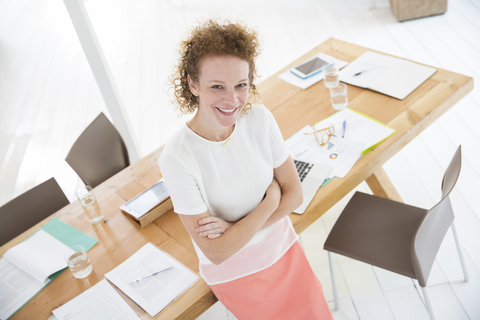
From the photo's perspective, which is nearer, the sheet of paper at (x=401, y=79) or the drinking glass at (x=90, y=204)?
A: the drinking glass at (x=90, y=204)

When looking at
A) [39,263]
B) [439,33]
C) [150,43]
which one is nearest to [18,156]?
[150,43]

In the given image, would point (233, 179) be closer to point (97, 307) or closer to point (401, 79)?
point (97, 307)

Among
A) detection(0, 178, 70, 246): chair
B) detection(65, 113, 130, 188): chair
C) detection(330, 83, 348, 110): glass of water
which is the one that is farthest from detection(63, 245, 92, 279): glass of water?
detection(330, 83, 348, 110): glass of water

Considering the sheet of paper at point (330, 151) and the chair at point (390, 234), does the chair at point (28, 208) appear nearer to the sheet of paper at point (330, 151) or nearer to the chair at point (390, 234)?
the sheet of paper at point (330, 151)

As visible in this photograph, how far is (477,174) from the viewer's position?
2.88 metres

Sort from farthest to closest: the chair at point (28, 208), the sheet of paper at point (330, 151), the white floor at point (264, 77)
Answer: the white floor at point (264, 77) < the chair at point (28, 208) < the sheet of paper at point (330, 151)

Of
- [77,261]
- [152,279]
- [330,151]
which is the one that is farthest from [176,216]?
[330,151]

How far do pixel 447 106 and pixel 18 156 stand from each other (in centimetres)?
362

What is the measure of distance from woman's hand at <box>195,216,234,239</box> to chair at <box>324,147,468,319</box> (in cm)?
64

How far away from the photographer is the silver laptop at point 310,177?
190cm

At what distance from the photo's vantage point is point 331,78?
8.00 ft

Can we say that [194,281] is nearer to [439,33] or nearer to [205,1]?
[439,33]

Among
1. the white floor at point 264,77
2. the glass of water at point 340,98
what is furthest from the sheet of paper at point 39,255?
the glass of water at point 340,98

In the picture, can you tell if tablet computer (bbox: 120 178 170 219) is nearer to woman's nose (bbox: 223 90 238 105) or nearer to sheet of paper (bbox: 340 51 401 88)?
woman's nose (bbox: 223 90 238 105)
